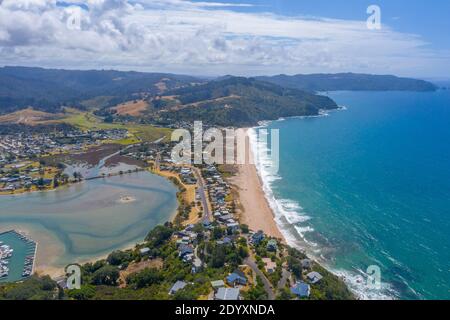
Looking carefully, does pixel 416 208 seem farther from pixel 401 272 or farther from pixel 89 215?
pixel 89 215

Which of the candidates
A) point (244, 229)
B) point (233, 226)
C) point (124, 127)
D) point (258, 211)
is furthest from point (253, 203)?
point (124, 127)

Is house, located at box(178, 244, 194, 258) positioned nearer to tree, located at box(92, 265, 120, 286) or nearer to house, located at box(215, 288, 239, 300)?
tree, located at box(92, 265, 120, 286)

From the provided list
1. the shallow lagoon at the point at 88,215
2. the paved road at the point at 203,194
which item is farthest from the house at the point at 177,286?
the paved road at the point at 203,194

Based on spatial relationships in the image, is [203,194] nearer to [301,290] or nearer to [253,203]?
[253,203]

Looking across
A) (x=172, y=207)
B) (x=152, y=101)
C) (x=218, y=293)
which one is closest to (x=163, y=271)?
(x=218, y=293)

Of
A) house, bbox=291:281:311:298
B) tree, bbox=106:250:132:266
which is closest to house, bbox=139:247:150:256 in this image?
tree, bbox=106:250:132:266
